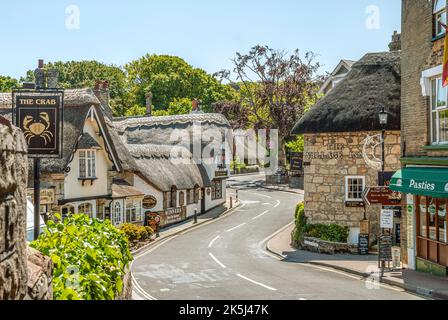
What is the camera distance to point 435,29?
17.9 m

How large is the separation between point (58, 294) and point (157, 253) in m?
20.8

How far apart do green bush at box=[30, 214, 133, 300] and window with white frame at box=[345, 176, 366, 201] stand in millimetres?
18356

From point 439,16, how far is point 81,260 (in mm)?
15536

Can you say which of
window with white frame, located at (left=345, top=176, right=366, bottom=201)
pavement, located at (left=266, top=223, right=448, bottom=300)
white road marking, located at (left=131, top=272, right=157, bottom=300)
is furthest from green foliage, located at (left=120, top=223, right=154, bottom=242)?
window with white frame, located at (left=345, top=176, right=366, bottom=201)

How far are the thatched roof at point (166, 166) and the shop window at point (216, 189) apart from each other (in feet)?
9.15

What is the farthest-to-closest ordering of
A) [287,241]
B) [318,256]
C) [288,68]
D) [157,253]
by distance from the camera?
[288,68], [287,241], [157,253], [318,256]

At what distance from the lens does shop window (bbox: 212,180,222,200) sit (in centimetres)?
4553

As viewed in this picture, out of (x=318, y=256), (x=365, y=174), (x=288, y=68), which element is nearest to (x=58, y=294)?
(x=318, y=256)

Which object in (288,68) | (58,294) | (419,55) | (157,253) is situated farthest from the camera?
(288,68)

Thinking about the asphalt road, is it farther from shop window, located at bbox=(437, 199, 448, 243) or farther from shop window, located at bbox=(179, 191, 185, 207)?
shop window, located at bbox=(179, 191, 185, 207)

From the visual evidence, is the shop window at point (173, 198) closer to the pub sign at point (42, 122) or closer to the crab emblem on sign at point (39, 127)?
the pub sign at point (42, 122)

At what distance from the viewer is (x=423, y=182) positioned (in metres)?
17.0

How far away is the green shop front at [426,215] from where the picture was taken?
16609 mm

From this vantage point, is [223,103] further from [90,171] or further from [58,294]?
[58,294]
